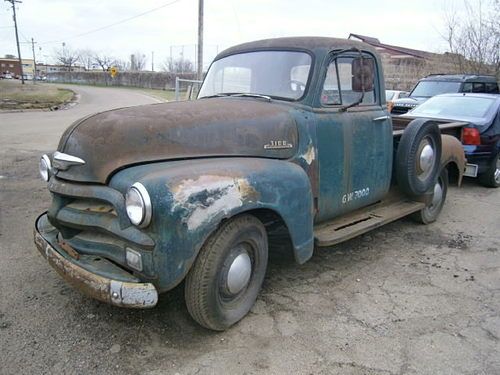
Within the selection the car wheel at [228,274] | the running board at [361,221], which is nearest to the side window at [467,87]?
the running board at [361,221]

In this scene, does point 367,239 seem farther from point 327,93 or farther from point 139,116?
point 139,116

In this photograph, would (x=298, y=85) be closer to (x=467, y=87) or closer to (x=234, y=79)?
(x=234, y=79)

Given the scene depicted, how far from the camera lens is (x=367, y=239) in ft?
16.2

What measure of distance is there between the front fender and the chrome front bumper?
0.41 ft

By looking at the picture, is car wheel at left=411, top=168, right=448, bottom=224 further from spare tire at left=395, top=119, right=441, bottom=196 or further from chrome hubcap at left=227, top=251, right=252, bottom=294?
chrome hubcap at left=227, top=251, right=252, bottom=294

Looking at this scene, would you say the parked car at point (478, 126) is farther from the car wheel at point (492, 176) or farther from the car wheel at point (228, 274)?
the car wheel at point (228, 274)

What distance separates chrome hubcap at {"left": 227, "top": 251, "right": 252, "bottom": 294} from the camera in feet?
9.79

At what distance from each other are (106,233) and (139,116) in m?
0.86

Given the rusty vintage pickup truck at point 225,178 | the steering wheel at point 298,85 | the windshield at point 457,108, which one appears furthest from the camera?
the windshield at point 457,108

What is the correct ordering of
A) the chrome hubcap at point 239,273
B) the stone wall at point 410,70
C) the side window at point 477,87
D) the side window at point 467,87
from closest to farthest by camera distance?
the chrome hubcap at point 239,273
the side window at point 467,87
the side window at point 477,87
the stone wall at point 410,70

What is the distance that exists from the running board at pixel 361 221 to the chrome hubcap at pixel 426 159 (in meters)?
0.42

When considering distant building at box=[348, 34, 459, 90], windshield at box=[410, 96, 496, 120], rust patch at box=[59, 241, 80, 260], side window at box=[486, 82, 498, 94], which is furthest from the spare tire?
distant building at box=[348, 34, 459, 90]

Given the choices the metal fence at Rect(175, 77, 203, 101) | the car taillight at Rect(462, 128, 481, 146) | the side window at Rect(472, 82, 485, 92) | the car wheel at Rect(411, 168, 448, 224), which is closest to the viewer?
the car wheel at Rect(411, 168, 448, 224)

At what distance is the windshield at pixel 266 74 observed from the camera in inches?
147
